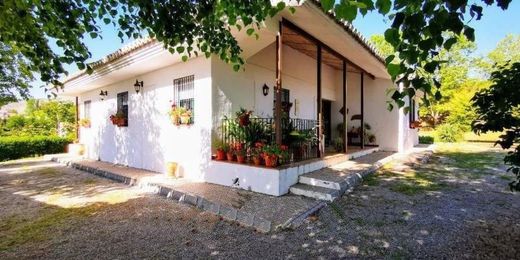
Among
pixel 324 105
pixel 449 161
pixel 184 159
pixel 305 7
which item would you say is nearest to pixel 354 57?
pixel 324 105

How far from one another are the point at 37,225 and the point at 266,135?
4.47 m

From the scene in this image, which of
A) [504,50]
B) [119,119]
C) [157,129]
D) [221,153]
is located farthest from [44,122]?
[504,50]

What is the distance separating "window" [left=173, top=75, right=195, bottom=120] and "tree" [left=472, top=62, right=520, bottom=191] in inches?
235

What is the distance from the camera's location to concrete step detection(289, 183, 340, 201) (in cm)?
564

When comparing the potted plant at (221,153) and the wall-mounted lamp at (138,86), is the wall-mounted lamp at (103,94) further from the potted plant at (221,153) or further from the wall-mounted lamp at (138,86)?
the potted plant at (221,153)

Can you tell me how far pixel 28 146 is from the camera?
14719mm

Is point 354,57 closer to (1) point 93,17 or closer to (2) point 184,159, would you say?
(2) point 184,159

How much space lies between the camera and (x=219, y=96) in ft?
23.5

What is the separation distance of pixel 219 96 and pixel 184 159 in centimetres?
202

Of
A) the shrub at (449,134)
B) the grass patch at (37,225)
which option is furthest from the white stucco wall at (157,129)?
the shrub at (449,134)

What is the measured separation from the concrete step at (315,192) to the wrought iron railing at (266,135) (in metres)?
0.67

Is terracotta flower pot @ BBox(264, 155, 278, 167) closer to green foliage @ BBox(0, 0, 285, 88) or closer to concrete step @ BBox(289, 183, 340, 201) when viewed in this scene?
concrete step @ BBox(289, 183, 340, 201)

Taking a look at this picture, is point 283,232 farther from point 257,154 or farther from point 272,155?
point 257,154

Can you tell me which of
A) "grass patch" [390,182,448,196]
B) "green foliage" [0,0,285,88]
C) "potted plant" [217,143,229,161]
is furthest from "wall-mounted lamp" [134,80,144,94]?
"grass patch" [390,182,448,196]
